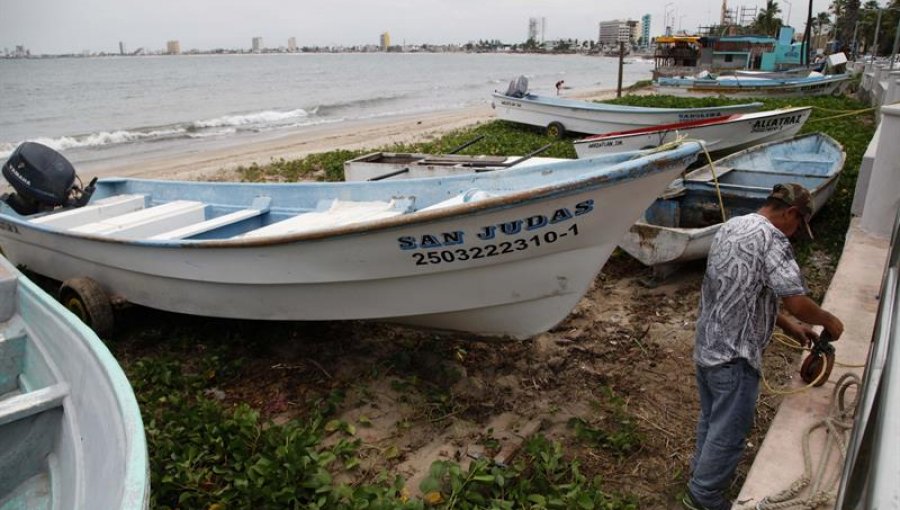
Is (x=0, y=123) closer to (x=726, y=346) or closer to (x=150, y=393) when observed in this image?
(x=150, y=393)

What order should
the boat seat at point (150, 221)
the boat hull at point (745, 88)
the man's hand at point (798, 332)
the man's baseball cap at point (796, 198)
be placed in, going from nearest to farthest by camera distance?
the man's baseball cap at point (796, 198)
the man's hand at point (798, 332)
the boat seat at point (150, 221)
the boat hull at point (745, 88)

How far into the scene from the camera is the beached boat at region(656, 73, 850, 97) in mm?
23656

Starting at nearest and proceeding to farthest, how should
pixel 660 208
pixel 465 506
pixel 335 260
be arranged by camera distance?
pixel 465 506 < pixel 335 260 < pixel 660 208

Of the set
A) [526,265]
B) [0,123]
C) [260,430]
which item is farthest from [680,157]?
[0,123]

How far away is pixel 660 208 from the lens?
7.07 m

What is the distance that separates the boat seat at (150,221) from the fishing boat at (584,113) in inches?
428

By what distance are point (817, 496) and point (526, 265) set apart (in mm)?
2119

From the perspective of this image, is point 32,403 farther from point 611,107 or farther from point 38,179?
point 611,107

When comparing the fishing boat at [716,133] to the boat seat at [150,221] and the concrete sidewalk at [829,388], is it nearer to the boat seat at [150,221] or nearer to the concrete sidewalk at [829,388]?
the concrete sidewalk at [829,388]

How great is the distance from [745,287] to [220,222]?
4532 mm

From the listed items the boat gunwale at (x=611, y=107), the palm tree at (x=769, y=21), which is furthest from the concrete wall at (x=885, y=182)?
A: the palm tree at (x=769, y=21)

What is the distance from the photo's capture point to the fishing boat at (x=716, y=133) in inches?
414

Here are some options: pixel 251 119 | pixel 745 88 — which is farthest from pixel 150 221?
pixel 251 119

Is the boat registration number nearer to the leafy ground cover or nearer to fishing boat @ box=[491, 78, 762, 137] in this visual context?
the leafy ground cover
